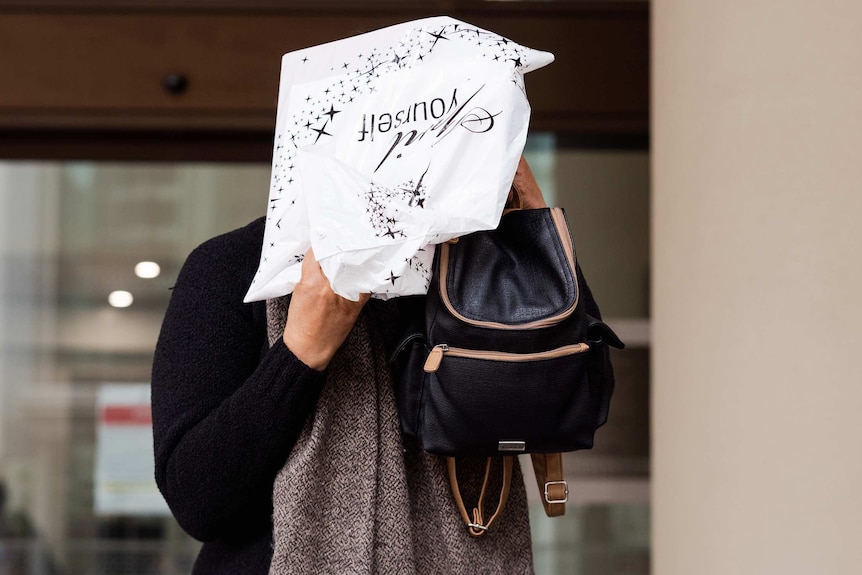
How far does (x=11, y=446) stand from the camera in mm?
2816

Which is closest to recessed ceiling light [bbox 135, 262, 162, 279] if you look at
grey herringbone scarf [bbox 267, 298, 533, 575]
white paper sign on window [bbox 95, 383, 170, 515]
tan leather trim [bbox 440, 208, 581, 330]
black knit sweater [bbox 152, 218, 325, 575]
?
white paper sign on window [bbox 95, 383, 170, 515]

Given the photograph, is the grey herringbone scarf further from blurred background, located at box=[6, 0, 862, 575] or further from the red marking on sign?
the red marking on sign

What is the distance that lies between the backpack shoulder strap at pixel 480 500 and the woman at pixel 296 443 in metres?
0.01

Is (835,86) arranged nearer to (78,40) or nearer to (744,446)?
(744,446)

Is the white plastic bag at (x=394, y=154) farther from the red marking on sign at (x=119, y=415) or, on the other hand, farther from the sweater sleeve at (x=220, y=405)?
the red marking on sign at (x=119, y=415)

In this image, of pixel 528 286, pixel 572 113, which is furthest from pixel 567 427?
pixel 572 113

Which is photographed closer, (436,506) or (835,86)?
(436,506)

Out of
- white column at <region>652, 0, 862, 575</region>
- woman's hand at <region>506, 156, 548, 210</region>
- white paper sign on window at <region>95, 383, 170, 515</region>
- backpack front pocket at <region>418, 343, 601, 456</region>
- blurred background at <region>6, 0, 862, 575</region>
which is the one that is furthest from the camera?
white paper sign on window at <region>95, 383, 170, 515</region>

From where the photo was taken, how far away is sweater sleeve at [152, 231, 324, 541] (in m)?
0.88

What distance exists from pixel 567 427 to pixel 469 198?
0.25 m

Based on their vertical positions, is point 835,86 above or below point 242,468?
above

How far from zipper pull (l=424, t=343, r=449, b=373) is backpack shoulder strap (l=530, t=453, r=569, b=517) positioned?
0.19 m

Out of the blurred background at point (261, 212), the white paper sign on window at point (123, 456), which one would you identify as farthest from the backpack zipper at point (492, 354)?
the white paper sign on window at point (123, 456)

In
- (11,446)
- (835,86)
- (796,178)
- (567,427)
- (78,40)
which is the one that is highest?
(78,40)
